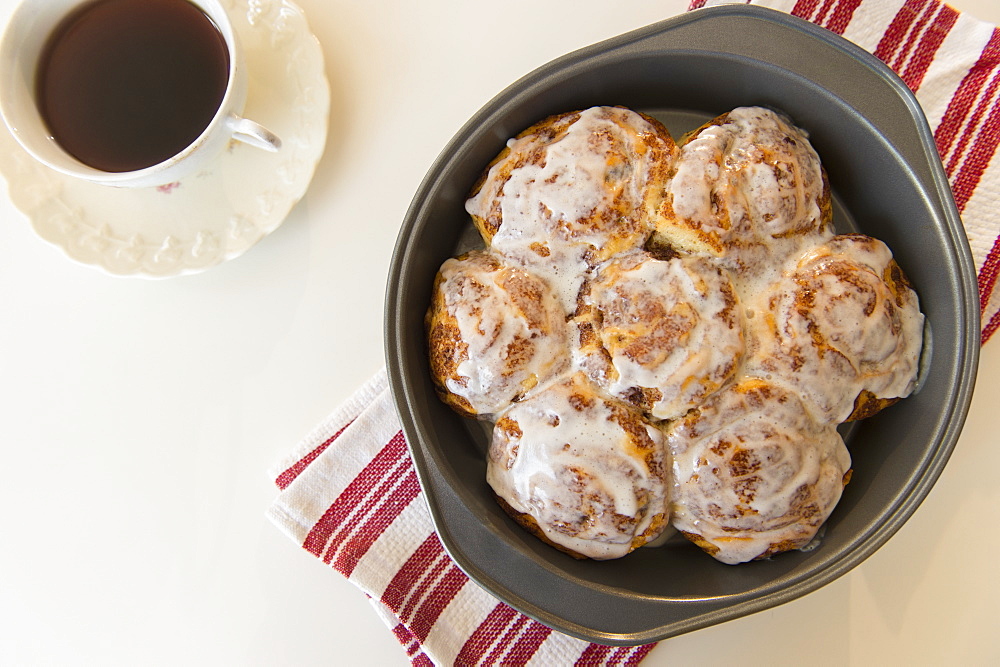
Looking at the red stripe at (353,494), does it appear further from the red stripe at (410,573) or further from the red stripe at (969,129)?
the red stripe at (969,129)

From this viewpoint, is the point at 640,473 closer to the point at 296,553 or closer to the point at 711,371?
the point at 711,371

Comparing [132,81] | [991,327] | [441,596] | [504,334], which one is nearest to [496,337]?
[504,334]

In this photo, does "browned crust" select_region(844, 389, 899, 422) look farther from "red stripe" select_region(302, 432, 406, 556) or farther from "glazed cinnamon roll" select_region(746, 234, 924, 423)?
"red stripe" select_region(302, 432, 406, 556)

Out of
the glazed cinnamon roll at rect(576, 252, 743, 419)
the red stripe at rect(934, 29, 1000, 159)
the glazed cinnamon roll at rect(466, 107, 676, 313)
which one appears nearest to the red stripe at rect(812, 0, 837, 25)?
the red stripe at rect(934, 29, 1000, 159)

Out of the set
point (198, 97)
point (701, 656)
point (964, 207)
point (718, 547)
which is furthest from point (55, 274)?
point (964, 207)

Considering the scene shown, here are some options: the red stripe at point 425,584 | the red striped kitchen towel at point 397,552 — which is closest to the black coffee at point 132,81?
the red striped kitchen towel at point 397,552

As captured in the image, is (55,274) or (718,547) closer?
(718,547)

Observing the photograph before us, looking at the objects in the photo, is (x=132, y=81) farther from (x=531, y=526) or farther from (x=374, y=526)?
(x=531, y=526)
